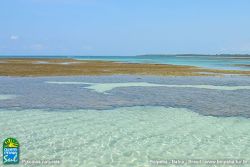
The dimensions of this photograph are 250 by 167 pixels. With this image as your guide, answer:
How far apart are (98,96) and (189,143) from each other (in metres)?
11.3

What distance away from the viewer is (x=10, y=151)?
9391 mm

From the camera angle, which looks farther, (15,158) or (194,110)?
(194,110)

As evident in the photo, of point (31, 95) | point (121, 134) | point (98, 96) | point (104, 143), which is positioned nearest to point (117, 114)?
point (121, 134)

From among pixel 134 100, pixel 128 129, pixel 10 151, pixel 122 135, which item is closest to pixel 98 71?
pixel 134 100

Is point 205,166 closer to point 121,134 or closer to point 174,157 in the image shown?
point 174,157

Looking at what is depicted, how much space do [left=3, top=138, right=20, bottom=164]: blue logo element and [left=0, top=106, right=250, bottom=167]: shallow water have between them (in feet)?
0.77

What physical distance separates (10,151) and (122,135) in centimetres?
401

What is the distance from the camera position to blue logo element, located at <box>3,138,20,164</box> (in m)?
8.91

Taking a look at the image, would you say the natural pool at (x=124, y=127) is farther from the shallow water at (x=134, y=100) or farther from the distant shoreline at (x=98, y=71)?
the distant shoreline at (x=98, y=71)

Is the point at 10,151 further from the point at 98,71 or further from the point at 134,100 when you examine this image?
the point at 98,71

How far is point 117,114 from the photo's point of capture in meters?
15.5

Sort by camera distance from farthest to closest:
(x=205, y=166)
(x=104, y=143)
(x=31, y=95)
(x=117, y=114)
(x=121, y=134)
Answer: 1. (x=31, y=95)
2. (x=117, y=114)
3. (x=121, y=134)
4. (x=104, y=143)
5. (x=205, y=166)

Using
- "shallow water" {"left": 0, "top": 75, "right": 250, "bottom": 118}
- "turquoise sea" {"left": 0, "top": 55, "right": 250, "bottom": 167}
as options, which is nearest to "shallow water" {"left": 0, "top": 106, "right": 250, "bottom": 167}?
"turquoise sea" {"left": 0, "top": 55, "right": 250, "bottom": 167}

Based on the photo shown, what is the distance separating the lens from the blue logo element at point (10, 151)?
29.2 ft
